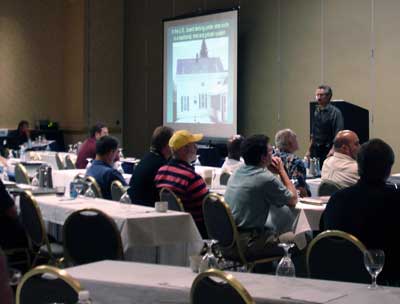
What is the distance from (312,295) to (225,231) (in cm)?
268

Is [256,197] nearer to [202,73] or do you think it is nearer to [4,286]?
[4,286]

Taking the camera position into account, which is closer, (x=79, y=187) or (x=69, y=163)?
(x=79, y=187)

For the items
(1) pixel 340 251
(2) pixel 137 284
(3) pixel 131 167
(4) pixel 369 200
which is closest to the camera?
(2) pixel 137 284

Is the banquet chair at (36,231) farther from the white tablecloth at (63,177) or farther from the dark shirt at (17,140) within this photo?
the dark shirt at (17,140)

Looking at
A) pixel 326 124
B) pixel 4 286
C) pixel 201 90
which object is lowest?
pixel 4 286

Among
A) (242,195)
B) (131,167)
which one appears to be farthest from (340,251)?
(131,167)

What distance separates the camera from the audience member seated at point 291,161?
712 cm

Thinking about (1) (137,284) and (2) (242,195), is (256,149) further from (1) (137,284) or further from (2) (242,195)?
(1) (137,284)

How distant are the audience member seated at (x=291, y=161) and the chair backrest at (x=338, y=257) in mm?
2934

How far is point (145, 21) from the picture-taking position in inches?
651

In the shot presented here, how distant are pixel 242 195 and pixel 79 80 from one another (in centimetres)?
1160

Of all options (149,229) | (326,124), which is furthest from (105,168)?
(326,124)

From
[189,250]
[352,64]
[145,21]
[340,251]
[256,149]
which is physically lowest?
[189,250]

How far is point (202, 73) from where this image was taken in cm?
1405
